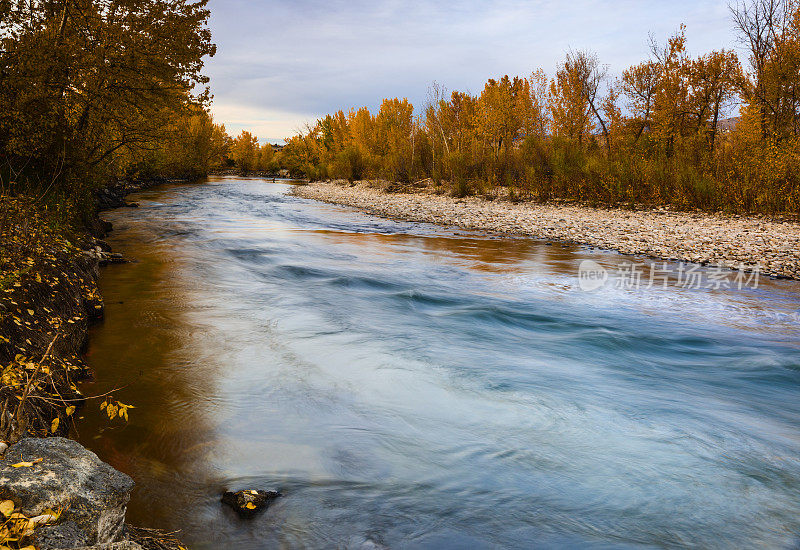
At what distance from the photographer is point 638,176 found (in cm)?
2028

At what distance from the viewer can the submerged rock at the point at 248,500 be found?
10.7ft

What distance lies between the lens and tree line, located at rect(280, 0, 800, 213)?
17.9 m

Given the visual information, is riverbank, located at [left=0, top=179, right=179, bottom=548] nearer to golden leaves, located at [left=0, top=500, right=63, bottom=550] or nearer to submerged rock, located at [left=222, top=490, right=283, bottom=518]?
golden leaves, located at [left=0, top=500, right=63, bottom=550]

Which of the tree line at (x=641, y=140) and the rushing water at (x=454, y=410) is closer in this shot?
the rushing water at (x=454, y=410)

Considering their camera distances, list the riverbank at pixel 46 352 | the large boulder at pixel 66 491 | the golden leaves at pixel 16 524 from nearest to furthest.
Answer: the golden leaves at pixel 16 524 → the large boulder at pixel 66 491 → the riverbank at pixel 46 352

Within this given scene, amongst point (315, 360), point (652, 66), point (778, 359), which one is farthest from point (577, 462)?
point (652, 66)

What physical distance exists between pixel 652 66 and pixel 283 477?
38.6 m

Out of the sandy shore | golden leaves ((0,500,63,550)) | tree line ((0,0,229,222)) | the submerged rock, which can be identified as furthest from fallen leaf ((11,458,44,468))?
the sandy shore

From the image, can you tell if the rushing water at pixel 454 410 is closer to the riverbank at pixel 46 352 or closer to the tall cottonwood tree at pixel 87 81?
the riverbank at pixel 46 352

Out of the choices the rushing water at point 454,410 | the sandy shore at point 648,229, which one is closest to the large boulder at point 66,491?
the rushing water at point 454,410

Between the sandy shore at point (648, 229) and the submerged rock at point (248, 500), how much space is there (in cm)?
1110

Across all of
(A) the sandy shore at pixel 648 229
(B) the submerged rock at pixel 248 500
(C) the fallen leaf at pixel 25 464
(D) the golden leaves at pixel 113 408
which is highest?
(A) the sandy shore at pixel 648 229

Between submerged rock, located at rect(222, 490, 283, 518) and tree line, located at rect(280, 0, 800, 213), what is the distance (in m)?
18.4

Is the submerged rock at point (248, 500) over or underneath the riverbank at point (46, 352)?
underneath
